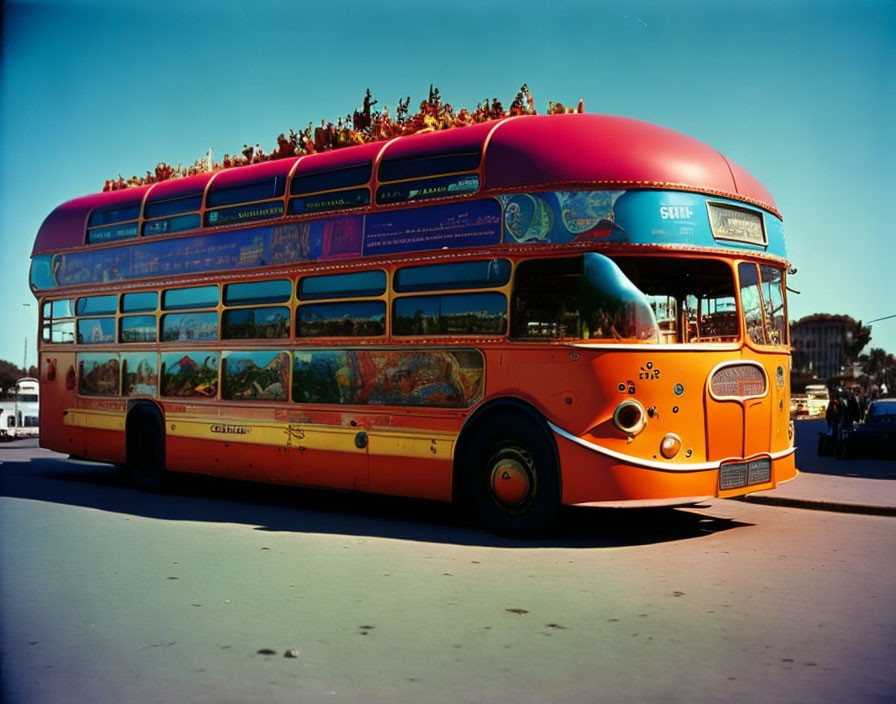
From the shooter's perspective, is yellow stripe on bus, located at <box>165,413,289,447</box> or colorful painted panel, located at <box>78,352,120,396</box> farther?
colorful painted panel, located at <box>78,352,120,396</box>

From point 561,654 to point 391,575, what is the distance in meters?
2.43

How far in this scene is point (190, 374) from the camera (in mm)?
13109

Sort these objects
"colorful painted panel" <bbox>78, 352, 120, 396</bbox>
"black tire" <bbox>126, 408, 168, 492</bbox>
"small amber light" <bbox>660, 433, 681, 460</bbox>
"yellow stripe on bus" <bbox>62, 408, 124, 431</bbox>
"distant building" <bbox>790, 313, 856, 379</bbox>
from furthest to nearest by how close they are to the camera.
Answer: "distant building" <bbox>790, 313, 856, 379</bbox> → "colorful painted panel" <bbox>78, 352, 120, 396</bbox> → "yellow stripe on bus" <bbox>62, 408, 124, 431</bbox> → "black tire" <bbox>126, 408, 168, 492</bbox> → "small amber light" <bbox>660, 433, 681, 460</bbox>

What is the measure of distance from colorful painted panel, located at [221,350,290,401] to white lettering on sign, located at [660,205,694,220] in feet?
15.8

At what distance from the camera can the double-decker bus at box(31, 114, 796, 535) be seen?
29.1 feet

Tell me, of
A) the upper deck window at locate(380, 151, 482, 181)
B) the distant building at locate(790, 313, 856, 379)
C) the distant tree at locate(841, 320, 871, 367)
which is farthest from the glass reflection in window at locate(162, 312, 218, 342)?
the distant building at locate(790, 313, 856, 379)

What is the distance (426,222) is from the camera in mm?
10195

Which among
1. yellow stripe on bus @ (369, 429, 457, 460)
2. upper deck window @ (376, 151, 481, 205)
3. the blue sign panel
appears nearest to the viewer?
the blue sign panel

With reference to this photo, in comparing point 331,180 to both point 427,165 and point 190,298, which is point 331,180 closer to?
point 427,165

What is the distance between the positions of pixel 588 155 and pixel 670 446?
279 centimetres

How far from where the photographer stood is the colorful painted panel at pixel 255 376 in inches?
462

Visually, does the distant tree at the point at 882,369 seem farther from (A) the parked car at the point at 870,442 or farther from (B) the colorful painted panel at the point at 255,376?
(B) the colorful painted panel at the point at 255,376

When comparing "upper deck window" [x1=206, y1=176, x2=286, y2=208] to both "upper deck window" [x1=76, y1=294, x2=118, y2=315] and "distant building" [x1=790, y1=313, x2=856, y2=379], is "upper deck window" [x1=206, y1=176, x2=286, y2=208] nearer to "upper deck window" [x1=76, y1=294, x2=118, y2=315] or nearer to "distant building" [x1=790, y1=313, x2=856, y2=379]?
"upper deck window" [x1=76, y1=294, x2=118, y2=315]

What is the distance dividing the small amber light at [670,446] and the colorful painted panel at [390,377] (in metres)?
1.84
